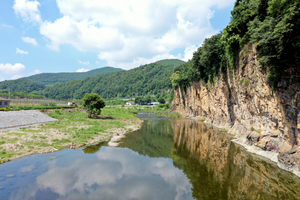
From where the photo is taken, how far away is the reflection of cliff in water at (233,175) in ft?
42.3

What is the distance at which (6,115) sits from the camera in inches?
1431

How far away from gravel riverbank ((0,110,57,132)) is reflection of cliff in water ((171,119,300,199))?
31.9 m

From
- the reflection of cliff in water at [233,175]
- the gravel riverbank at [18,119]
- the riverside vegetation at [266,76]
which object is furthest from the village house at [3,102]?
the riverside vegetation at [266,76]

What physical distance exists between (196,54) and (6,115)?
170 ft

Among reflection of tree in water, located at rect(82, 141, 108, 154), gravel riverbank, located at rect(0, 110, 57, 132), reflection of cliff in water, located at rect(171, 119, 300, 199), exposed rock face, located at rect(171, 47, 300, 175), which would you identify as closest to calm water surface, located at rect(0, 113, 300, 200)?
reflection of cliff in water, located at rect(171, 119, 300, 199)

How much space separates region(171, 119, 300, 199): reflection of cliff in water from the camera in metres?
12.9

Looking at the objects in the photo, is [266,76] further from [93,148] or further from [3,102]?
[3,102]

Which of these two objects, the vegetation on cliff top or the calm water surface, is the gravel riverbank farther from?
the vegetation on cliff top

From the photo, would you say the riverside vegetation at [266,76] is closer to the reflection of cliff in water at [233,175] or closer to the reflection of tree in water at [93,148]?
the reflection of cliff in water at [233,175]

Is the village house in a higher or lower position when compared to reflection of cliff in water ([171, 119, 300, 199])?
higher

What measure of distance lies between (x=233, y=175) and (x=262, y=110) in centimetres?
1094

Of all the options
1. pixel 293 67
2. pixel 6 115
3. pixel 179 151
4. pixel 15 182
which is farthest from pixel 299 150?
pixel 6 115

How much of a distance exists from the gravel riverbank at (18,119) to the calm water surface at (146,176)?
18.4 meters

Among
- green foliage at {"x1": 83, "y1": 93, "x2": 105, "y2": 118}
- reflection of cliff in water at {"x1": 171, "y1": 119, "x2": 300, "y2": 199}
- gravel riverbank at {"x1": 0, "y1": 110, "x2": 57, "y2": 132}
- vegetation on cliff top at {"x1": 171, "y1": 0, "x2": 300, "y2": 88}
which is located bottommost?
reflection of cliff in water at {"x1": 171, "y1": 119, "x2": 300, "y2": 199}
